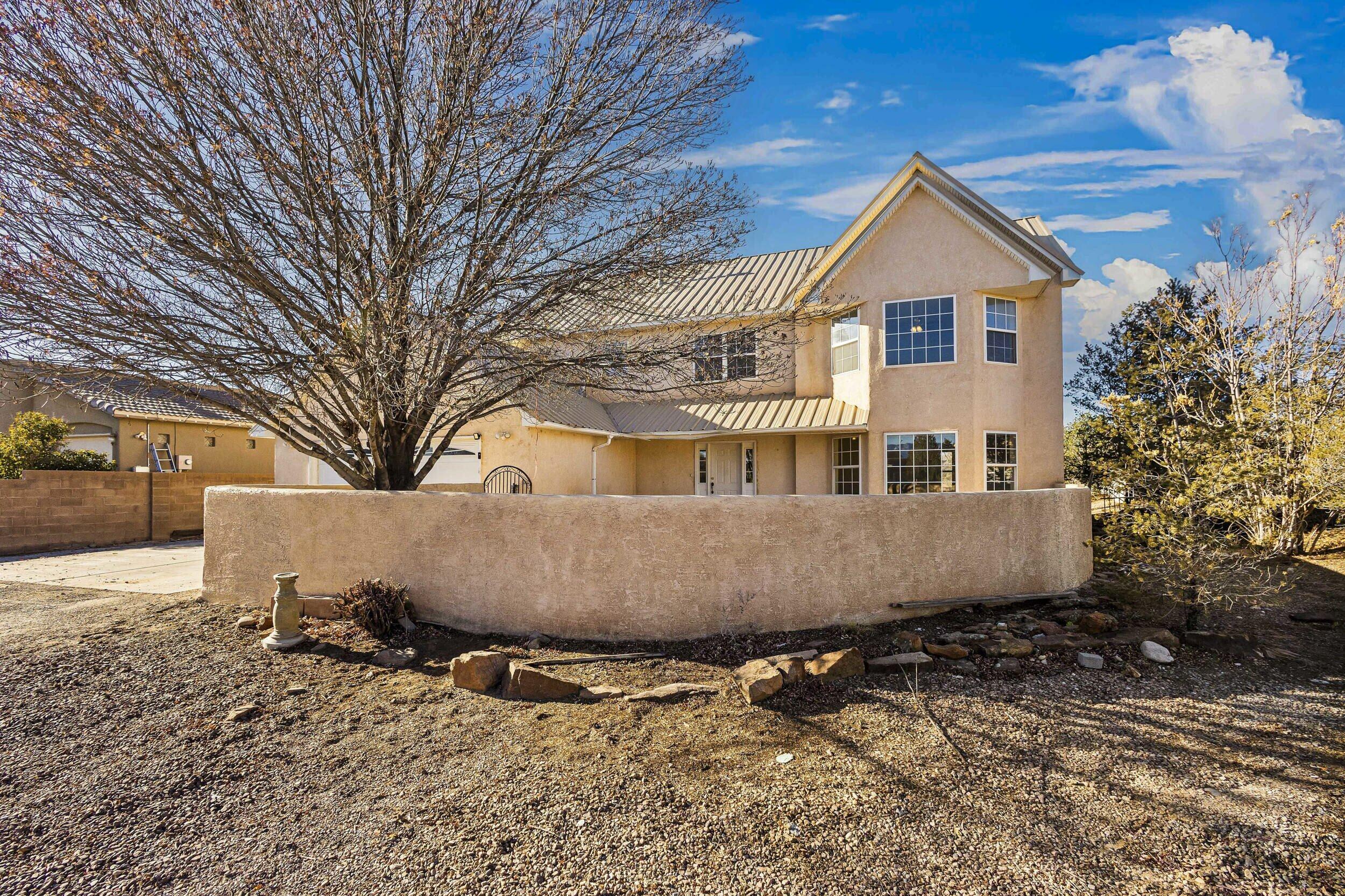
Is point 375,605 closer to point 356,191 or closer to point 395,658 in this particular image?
point 395,658

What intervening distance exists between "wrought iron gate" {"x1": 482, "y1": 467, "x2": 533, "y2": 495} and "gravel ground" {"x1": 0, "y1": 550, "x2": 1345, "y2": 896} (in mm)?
7744

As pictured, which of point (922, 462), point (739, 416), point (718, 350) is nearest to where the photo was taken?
point (718, 350)

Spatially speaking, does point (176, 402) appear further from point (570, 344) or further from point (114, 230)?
point (570, 344)

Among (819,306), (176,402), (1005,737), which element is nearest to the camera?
(1005,737)

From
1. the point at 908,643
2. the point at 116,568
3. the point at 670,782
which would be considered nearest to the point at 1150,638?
the point at 908,643

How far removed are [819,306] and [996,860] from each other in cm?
1175

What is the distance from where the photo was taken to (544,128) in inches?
301

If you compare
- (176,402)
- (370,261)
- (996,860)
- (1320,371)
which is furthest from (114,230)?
(1320,371)

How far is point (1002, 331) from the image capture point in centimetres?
1383

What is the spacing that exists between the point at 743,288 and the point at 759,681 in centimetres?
1338

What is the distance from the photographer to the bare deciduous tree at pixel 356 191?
6516 millimetres

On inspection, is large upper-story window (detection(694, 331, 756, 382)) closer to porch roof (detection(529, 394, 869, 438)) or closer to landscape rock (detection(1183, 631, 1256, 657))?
porch roof (detection(529, 394, 869, 438))

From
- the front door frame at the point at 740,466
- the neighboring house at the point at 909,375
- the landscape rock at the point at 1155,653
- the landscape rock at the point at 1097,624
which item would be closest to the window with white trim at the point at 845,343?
the neighboring house at the point at 909,375

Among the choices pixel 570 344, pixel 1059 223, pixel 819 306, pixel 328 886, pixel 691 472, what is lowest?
→ pixel 328 886
